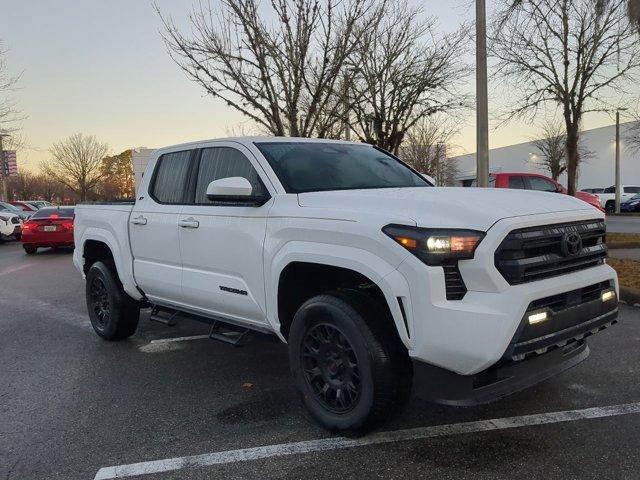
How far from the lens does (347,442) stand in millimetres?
3318

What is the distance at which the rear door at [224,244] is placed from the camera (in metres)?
3.86

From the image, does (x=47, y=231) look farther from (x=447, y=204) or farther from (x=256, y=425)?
(x=447, y=204)

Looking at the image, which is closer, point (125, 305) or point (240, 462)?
point (240, 462)

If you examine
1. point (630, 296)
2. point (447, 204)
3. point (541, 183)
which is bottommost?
point (630, 296)

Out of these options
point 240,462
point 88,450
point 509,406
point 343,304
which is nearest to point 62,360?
point 88,450

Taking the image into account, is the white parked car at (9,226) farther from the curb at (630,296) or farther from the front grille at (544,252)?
the front grille at (544,252)

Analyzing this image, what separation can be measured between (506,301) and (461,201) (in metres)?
0.64

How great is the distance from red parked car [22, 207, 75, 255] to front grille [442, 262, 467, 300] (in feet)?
51.0

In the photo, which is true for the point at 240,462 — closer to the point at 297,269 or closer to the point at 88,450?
the point at 88,450

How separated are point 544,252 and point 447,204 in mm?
613

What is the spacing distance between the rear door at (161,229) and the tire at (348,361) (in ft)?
5.05

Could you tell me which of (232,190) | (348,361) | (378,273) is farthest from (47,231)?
(378,273)

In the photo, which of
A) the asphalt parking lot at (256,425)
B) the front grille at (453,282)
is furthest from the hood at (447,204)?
the asphalt parking lot at (256,425)

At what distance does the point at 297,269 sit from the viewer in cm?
367
